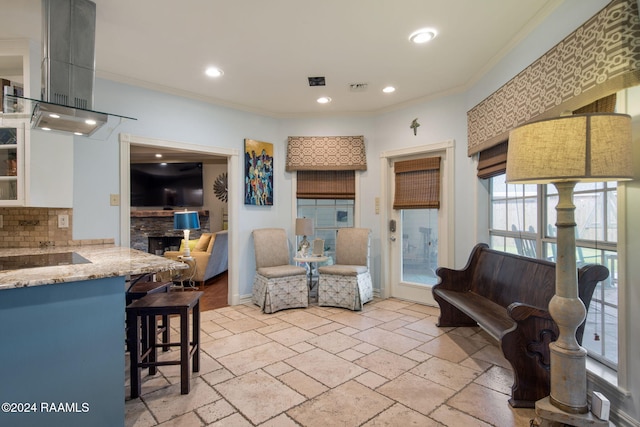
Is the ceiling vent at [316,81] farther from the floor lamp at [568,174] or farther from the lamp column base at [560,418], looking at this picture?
the lamp column base at [560,418]

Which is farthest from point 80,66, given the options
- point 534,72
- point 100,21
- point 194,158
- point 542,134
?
point 194,158

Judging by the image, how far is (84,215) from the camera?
304cm

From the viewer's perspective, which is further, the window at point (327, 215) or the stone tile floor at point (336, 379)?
the window at point (327, 215)

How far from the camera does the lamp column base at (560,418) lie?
1.52 metres

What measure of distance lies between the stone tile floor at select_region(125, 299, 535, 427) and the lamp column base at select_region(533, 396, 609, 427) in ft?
0.72

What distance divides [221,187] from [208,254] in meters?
2.89

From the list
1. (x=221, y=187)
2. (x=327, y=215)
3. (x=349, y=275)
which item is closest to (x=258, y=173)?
(x=327, y=215)

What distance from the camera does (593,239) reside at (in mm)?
2020

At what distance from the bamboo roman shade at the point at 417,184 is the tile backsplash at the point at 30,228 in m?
3.69

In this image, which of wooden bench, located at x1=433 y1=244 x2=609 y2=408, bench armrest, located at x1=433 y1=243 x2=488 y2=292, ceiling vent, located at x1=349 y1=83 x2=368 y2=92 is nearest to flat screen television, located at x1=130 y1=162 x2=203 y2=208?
ceiling vent, located at x1=349 y1=83 x2=368 y2=92

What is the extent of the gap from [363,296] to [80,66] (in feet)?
11.2

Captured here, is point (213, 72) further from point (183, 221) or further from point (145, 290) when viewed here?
point (183, 221)

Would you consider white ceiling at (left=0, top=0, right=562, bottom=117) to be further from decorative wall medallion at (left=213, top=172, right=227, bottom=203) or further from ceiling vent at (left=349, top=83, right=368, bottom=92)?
decorative wall medallion at (left=213, top=172, right=227, bottom=203)

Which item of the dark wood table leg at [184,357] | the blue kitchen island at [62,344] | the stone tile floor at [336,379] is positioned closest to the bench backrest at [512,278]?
the stone tile floor at [336,379]
